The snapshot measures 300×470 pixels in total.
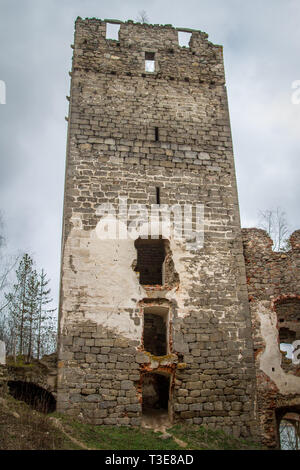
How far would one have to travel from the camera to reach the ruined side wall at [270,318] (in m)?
9.52

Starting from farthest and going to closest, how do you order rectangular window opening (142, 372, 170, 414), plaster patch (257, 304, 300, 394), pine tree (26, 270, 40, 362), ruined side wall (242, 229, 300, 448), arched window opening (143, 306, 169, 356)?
pine tree (26, 270, 40, 362) → arched window opening (143, 306, 169, 356) → rectangular window opening (142, 372, 170, 414) → plaster patch (257, 304, 300, 394) → ruined side wall (242, 229, 300, 448)

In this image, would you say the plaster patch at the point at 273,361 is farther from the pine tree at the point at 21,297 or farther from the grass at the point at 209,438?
the pine tree at the point at 21,297

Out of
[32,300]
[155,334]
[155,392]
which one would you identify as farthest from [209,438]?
[32,300]

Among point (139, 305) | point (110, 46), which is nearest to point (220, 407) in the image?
point (139, 305)

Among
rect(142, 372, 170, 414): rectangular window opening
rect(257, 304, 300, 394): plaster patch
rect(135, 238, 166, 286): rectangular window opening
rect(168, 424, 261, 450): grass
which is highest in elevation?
rect(135, 238, 166, 286): rectangular window opening

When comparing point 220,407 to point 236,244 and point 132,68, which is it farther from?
point 132,68

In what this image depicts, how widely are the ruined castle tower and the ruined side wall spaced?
344mm

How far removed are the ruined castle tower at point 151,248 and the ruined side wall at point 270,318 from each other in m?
0.34

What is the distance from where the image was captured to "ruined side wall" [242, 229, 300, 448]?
9.52 metres

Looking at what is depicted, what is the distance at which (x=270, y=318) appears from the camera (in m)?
10.4

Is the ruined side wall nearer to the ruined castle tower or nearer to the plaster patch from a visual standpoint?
the plaster patch

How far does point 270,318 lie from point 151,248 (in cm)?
392

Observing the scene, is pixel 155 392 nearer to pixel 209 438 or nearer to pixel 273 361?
pixel 209 438

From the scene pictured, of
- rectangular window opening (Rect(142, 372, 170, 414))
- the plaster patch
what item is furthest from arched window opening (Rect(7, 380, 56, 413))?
the plaster patch
